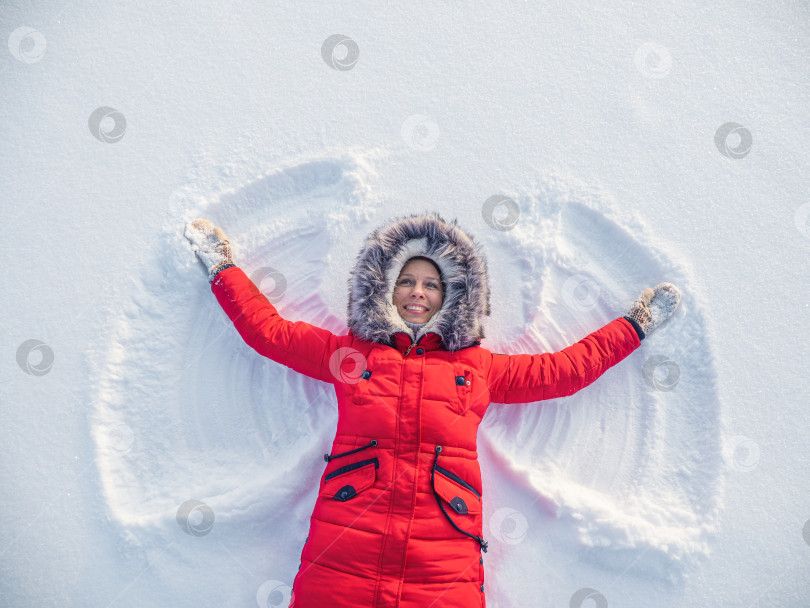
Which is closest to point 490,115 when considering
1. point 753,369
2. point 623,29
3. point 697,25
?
point 623,29

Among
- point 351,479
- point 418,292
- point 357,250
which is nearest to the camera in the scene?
point 351,479

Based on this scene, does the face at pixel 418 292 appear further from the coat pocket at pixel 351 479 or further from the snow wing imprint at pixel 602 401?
the coat pocket at pixel 351 479

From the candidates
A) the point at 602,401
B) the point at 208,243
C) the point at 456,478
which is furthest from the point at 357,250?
the point at 602,401

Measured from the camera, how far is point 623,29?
270 centimetres

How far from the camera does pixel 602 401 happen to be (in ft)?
8.43

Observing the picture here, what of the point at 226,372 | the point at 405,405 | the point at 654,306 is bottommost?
the point at 405,405

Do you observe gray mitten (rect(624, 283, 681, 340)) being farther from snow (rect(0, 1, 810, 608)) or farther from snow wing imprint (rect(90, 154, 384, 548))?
snow wing imprint (rect(90, 154, 384, 548))

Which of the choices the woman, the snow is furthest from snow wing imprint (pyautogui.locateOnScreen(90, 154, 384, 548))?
the woman

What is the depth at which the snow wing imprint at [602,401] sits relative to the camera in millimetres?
2461

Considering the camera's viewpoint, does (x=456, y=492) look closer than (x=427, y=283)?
Yes

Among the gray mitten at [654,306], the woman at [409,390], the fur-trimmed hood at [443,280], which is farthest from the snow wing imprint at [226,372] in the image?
the gray mitten at [654,306]

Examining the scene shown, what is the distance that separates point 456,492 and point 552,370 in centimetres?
67

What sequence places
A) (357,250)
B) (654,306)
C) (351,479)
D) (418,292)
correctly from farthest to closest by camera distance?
1. (357,250)
2. (654,306)
3. (418,292)
4. (351,479)

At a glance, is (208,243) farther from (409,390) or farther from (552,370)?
(552,370)
